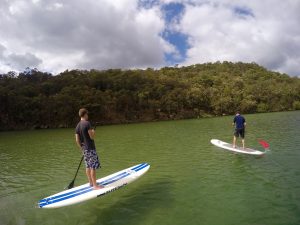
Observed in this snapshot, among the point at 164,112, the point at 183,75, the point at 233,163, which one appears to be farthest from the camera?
the point at 183,75

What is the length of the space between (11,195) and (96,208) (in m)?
4.20

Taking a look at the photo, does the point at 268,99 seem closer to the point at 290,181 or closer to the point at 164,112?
the point at 164,112

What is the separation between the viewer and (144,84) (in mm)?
66500

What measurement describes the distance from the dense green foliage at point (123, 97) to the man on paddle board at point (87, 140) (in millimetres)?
48562

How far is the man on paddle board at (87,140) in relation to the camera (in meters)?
8.43

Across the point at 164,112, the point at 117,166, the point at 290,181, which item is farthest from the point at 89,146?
the point at 164,112

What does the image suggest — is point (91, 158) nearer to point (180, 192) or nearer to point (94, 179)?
point (94, 179)

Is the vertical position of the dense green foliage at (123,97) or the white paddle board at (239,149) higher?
the dense green foliage at (123,97)

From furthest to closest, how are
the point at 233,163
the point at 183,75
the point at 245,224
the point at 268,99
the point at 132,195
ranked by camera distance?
the point at 183,75
the point at 268,99
the point at 233,163
the point at 132,195
the point at 245,224

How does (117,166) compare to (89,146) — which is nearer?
(89,146)

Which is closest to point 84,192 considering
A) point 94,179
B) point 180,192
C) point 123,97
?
point 94,179

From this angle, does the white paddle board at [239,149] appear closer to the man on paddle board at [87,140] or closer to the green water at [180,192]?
the green water at [180,192]

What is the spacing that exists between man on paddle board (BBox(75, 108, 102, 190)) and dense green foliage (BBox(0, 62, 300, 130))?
159ft

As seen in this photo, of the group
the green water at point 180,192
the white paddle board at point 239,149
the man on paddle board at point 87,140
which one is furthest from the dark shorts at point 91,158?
the white paddle board at point 239,149
